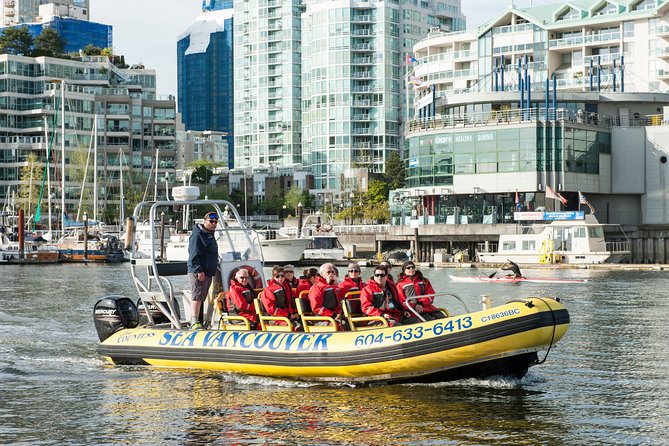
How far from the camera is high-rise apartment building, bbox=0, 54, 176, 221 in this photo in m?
126

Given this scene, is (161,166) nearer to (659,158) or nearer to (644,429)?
(659,158)

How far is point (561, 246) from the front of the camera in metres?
71.8

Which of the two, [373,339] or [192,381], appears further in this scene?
[192,381]

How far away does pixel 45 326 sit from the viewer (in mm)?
30328

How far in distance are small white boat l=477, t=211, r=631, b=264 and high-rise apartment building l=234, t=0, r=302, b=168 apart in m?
79.7

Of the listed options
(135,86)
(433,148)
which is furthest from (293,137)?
(433,148)

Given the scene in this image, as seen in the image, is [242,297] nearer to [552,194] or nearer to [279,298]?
[279,298]

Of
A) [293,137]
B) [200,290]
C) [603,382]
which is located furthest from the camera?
[293,137]

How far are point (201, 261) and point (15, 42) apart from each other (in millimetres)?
121070

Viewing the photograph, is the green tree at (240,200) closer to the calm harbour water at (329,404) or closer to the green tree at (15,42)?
the green tree at (15,42)

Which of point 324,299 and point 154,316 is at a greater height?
point 324,299

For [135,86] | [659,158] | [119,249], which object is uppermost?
[135,86]

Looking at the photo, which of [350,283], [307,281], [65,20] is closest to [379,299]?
[350,283]

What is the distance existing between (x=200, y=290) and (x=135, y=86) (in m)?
115
